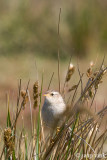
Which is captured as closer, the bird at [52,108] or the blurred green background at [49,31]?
the bird at [52,108]

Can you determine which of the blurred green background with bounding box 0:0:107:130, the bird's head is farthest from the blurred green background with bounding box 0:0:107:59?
the bird's head

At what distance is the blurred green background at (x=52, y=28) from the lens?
8.93 m

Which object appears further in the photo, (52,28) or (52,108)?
(52,28)

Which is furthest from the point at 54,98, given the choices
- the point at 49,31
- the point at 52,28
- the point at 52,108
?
the point at 52,28

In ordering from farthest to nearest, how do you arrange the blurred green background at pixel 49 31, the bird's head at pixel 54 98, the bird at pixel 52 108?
the blurred green background at pixel 49 31 → the bird's head at pixel 54 98 → the bird at pixel 52 108

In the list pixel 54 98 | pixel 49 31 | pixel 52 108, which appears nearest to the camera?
pixel 52 108

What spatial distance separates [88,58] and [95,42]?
1.65 feet

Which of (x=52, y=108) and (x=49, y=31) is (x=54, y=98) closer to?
(x=52, y=108)

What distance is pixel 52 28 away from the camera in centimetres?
940

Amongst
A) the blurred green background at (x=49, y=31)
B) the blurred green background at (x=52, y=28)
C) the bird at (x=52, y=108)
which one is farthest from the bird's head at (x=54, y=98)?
the blurred green background at (x=52, y=28)

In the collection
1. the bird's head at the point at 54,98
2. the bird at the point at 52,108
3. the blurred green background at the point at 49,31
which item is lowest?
the bird at the point at 52,108

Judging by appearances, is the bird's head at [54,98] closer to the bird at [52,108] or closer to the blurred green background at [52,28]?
the bird at [52,108]

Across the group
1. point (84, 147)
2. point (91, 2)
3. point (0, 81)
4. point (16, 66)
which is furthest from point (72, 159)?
point (91, 2)

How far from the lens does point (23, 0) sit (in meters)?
9.52
